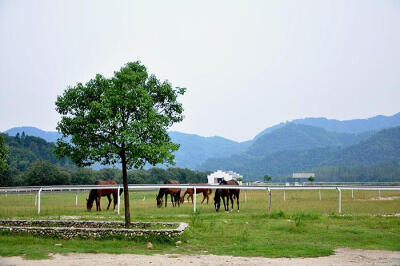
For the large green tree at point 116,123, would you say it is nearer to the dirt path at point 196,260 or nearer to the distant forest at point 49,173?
the dirt path at point 196,260

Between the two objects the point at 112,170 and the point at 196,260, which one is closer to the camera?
the point at 196,260

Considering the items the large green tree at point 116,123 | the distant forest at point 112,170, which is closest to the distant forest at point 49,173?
the distant forest at point 112,170

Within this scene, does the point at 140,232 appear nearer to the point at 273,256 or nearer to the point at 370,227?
the point at 273,256

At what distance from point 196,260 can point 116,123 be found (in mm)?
6312

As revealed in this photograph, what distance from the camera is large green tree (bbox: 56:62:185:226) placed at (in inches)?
590

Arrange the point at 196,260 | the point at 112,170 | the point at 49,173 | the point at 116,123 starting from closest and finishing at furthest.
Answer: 1. the point at 196,260
2. the point at 116,123
3. the point at 49,173
4. the point at 112,170

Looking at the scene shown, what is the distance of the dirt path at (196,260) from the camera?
10.5 m

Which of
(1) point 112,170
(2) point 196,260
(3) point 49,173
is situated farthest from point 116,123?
(1) point 112,170

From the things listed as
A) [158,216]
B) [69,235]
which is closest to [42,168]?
[158,216]

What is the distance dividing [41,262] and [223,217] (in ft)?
33.5

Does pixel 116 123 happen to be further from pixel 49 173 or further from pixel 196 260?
pixel 49 173

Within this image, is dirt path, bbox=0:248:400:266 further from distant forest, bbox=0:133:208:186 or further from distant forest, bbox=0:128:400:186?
distant forest, bbox=0:133:208:186

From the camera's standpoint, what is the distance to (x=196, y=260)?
1084 centimetres

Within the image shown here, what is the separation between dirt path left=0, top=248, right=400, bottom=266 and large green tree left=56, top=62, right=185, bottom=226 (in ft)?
14.6
